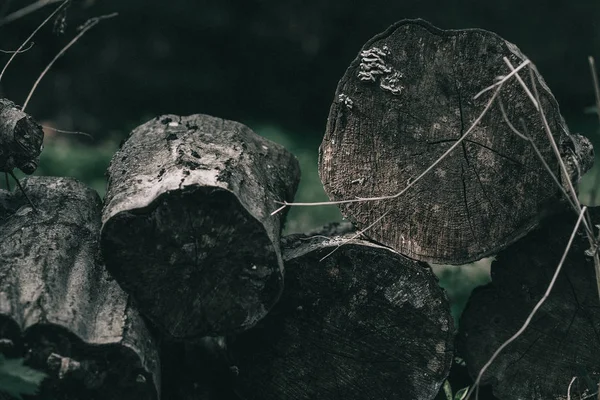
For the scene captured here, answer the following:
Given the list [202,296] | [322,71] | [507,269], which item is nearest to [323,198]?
[322,71]

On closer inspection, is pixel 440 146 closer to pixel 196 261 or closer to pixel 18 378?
pixel 196 261

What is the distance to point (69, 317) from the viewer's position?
8.64 ft

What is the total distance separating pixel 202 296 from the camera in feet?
9.09

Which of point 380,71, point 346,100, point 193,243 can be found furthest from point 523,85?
point 193,243

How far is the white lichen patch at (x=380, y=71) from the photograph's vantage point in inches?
116

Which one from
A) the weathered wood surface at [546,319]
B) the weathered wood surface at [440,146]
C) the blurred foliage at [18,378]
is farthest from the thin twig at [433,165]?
the blurred foliage at [18,378]

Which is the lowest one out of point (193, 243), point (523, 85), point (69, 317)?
point (69, 317)

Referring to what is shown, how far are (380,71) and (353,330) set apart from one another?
3.05ft

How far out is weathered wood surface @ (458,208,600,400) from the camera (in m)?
3.12

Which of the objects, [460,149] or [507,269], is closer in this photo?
[460,149]

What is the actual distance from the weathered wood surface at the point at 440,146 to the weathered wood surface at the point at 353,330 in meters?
0.13

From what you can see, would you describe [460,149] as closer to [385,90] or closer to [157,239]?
[385,90]

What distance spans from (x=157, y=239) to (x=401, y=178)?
88 cm

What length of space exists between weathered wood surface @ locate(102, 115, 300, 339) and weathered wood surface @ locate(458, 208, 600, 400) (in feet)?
3.09
